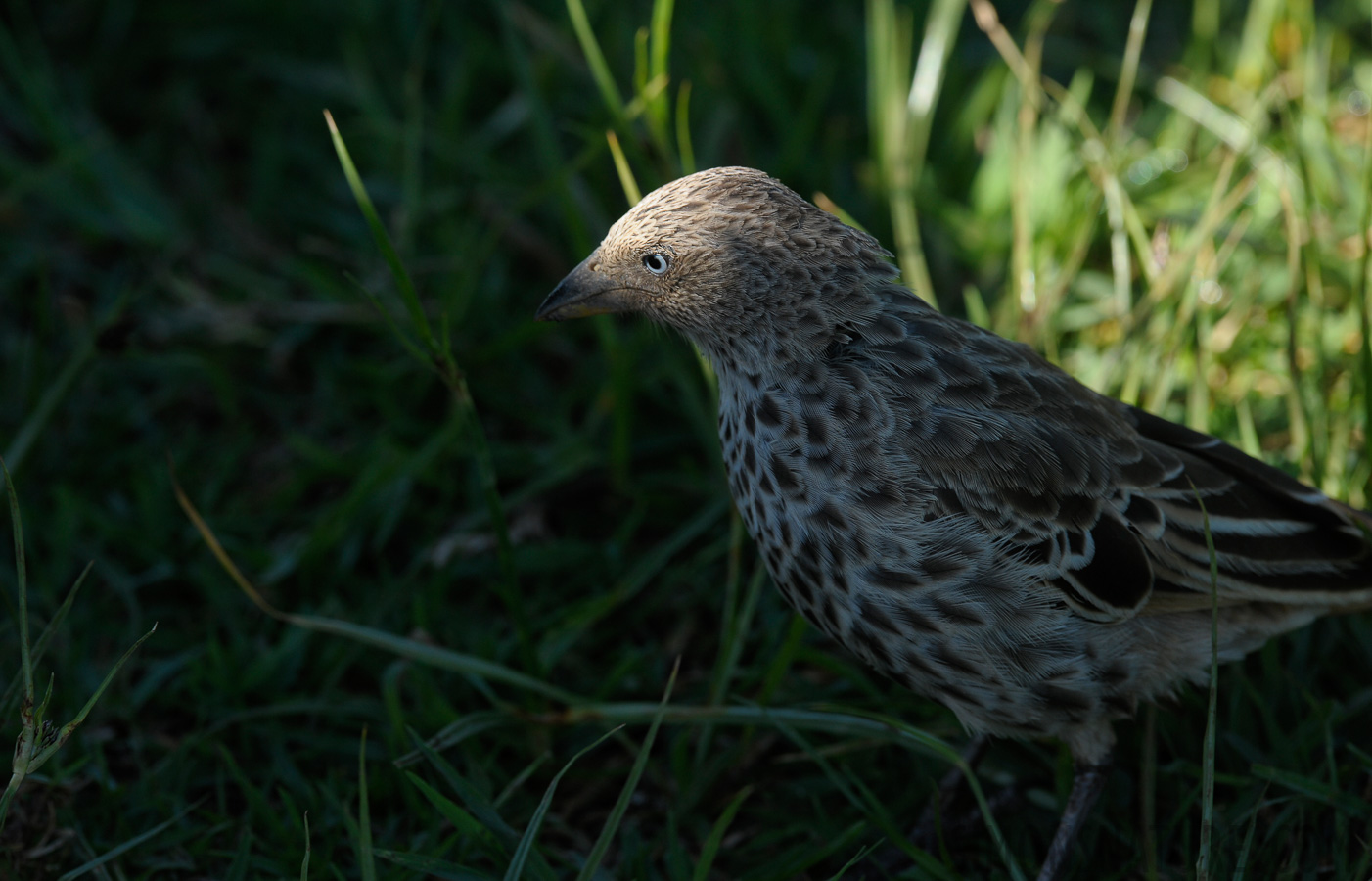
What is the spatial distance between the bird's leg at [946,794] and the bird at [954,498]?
309mm

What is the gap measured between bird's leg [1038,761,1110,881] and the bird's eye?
5.44ft

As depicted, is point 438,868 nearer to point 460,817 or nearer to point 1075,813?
point 460,817

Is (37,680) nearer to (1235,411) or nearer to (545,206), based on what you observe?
(545,206)

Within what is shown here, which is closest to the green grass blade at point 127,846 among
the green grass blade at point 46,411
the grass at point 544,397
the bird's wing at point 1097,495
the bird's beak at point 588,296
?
the grass at point 544,397

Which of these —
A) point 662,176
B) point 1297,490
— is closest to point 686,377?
point 662,176

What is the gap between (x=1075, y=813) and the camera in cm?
293

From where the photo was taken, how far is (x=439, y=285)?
15.4 feet

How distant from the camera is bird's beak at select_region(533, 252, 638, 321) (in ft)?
9.98

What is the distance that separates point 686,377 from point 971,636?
1563 mm

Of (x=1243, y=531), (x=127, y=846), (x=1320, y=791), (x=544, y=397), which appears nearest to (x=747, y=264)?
(x=1243, y=531)

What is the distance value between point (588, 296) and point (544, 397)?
1436mm

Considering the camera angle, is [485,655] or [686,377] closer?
[485,655]

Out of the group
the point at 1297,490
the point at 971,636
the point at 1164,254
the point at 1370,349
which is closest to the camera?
the point at 971,636

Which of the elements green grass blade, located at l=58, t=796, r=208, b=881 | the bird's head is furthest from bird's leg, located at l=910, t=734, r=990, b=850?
green grass blade, located at l=58, t=796, r=208, b=881
